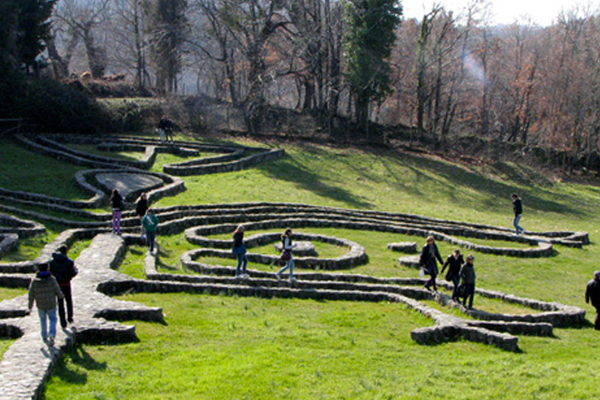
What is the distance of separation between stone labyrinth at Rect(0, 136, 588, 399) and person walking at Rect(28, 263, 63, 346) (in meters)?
0.29

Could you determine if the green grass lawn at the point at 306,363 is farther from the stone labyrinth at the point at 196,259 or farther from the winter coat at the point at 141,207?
the winter coat at the point at 141,207

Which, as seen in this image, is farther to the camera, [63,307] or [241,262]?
[241,262]

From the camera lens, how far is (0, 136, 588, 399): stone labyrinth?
1360 centimetres

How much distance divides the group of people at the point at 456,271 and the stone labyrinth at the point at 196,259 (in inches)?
14.1

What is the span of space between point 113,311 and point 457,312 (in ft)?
30.1

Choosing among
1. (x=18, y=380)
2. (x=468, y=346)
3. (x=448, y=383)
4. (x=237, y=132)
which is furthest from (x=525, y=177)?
(x=18, y=380)

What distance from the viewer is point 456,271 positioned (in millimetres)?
18125

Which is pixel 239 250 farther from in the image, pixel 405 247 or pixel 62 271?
pixel 405 247

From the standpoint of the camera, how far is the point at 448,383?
39.6ft

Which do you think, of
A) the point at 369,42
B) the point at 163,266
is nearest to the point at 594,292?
the point at 163,266

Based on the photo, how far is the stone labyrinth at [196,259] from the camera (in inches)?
536

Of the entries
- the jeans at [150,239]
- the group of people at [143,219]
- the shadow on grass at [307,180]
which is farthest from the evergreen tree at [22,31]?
the jeans at [150,239]

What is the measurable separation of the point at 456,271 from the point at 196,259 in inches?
357

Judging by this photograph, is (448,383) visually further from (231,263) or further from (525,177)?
(525,177)
